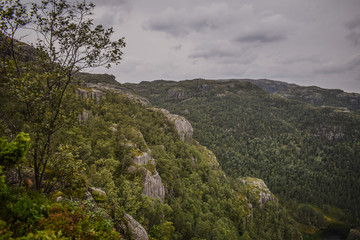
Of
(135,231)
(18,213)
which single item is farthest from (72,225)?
(135,231)

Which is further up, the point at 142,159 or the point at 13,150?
the point at 13,150

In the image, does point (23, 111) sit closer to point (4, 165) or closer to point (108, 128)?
point (108, 128)

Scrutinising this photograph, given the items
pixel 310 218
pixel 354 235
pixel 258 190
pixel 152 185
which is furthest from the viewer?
pixel 310 218

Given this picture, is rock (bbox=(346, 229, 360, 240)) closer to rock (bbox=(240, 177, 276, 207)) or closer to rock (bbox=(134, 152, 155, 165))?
rock (bbox=(240, 177, 276, 207))

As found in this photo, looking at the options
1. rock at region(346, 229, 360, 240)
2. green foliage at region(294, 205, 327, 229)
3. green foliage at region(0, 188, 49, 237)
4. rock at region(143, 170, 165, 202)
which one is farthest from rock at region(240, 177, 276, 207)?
green foliage at region(0, 188, 49, 237)

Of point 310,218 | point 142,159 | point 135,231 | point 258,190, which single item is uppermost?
point 135,231

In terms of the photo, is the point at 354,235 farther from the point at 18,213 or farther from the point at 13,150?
the point at 13,150

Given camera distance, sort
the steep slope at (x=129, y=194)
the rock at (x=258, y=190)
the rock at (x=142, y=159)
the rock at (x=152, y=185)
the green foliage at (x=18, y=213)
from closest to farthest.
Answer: the green foliage at (x=18, y=213) → the steep slope at (x=129, y=194) → the rock at (x=152, y=185) → the rock at (x=142, y=159) → the rock at (x=258, y=190)

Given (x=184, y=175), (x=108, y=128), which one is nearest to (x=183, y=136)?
(x=184, y=175)

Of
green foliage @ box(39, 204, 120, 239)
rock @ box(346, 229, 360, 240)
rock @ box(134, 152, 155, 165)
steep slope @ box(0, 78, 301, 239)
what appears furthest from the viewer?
rock @ box(346, 229, 360, 240)

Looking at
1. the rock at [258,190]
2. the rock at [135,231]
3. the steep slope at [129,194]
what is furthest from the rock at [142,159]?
the rock at [258,190]

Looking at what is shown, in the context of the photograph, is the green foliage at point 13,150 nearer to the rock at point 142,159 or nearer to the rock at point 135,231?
the rock at point 135,231

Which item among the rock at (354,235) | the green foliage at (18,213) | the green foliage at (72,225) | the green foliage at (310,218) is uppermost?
the green foliage at (18,213)

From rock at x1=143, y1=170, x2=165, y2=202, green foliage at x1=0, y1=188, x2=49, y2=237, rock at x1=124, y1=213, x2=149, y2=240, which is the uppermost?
green foliage at x1=0, y1=188, x2=49, y2=237
